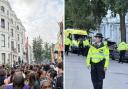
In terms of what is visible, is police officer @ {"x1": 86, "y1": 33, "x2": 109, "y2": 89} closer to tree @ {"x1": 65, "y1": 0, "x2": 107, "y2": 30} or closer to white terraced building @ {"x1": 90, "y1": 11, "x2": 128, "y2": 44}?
tree @ {"x1": 65, "y1": 0, "x2": 107, "y2": 30}

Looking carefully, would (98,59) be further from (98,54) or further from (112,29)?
(112,29)

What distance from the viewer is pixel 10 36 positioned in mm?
7852

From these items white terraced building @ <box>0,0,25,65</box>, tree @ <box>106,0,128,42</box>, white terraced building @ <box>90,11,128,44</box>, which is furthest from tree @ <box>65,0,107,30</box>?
white terraced building @ <box>0,0,25,65</box>

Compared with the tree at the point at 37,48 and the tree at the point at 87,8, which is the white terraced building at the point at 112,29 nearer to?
the tree at the point at 87,8

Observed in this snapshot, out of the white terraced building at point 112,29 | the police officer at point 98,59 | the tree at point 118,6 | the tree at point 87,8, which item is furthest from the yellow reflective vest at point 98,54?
the white terraced building at point 112,29

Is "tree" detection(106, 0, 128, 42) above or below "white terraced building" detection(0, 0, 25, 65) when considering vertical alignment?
Answer: above

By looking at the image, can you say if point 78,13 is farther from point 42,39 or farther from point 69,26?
point 42,39

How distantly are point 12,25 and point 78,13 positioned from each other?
4052cm

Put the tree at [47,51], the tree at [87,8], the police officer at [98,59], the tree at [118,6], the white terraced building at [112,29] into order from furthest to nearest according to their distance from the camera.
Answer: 1. the white terraced building at [112,29]
2. the tree at [87,8]
3. the tree at [118,6]
4. the police officer at [98,59]
5. the tree at [47,51]

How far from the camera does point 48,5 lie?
7660mm

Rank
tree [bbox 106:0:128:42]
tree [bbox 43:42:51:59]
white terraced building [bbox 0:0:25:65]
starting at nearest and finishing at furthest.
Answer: white terraced building [bbox 0:0:25:65]
tree [bbox 43:42:51:59]
tree [bbox 106:0:128:42]

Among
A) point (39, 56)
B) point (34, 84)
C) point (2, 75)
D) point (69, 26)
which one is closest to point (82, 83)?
point (2, 75)

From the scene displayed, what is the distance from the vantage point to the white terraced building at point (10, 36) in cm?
754

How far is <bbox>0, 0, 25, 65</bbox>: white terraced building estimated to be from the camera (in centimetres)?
754
